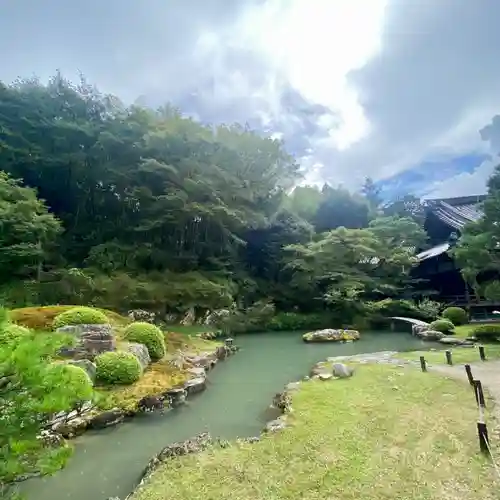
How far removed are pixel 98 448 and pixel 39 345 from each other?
3716mm

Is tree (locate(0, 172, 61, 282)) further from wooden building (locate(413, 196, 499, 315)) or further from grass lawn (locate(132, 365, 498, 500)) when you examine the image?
wooden building (locate(413, 196, 499, 315))

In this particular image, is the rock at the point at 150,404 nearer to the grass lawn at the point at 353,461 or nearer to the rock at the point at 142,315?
the grass lawn at the point at 353,461

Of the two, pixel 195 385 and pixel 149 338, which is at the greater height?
pixel 149 338

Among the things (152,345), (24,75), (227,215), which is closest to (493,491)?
(152,345)

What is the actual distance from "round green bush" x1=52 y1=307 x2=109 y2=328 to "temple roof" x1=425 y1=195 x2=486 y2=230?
19.4 metres

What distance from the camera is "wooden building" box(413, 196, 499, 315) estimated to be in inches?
765

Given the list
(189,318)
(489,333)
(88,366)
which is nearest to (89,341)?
(88,366)

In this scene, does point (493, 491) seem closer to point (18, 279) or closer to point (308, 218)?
point (18, 279)

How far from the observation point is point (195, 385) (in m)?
7.57

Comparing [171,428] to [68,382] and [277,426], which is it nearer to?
[277,426]

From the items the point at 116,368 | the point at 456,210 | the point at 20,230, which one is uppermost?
the point at 456,210

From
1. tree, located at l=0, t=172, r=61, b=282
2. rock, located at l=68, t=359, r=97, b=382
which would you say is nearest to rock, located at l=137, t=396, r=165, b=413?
rock, located at l=68, t=359, r=97, b=382

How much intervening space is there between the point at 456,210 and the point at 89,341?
908 inches

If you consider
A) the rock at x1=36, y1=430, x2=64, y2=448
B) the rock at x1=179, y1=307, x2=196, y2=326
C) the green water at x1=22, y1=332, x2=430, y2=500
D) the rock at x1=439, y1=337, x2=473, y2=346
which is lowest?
the green water at x1=22, y1=332, x2=430, y2=500
